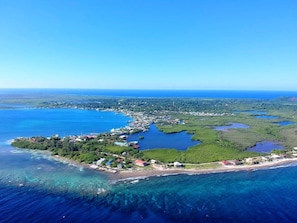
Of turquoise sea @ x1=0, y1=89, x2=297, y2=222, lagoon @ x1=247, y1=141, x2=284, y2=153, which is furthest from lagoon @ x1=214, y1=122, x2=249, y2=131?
turquoise sea @ x1=0, y1=89, x2=297, y2=222

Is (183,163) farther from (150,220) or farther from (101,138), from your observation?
(101,138)

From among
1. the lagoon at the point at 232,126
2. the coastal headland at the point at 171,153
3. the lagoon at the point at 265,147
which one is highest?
the coastal headland at the point at 171,153

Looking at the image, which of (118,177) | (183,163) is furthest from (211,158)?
(118,177)

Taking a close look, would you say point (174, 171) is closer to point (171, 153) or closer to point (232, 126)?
point (171, 153)

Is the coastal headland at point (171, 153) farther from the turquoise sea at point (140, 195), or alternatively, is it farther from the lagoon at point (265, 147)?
the turquoise sea at point (140, 195)

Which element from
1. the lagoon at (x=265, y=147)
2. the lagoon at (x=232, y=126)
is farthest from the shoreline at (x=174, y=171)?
the lagoon at (x=232, y=126)

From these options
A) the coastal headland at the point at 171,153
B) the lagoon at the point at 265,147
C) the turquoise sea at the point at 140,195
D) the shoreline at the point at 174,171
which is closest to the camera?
the turquoise sea at the point at 140,195

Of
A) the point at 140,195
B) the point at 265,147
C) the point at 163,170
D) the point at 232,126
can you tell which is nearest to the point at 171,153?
the point at 163,170

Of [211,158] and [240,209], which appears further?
[211,158]
